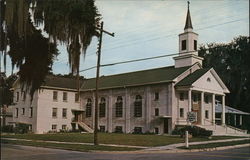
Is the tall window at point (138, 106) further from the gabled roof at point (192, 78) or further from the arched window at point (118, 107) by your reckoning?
the gabled roof at point (192, 78)

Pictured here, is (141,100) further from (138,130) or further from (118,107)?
(118,107)

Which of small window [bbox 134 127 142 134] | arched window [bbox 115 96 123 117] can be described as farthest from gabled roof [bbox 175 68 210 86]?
arched window [bbox 115 96 123 117]

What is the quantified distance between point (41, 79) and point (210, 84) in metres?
35.7

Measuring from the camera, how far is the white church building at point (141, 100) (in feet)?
153

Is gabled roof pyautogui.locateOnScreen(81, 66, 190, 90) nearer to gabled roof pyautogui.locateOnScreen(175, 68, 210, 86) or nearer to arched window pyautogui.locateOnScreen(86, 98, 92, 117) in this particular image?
gabled roof pyautogui.locateOnScreen(175, 68, 210, 86)

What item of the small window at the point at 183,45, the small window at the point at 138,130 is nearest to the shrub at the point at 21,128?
the small window at the point at 138,130

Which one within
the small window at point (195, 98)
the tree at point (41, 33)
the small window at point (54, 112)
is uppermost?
the tree at point (41, 33)

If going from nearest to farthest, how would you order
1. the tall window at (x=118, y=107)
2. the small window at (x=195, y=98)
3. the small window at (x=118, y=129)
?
the small window at (x=195, y=98) → the small window at (x=118, y=129) → the tall window at (x=118, y=107)

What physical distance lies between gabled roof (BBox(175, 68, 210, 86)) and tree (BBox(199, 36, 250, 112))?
16.9m

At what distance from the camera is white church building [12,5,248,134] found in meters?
46.5

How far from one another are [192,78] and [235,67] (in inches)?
875

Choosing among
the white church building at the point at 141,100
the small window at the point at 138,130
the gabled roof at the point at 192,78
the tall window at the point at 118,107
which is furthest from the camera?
the tall window at the point at 118,107

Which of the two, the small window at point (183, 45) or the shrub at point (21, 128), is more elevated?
the small window at point (183, 45)

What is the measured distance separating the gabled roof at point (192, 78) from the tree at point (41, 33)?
94.6 feet
